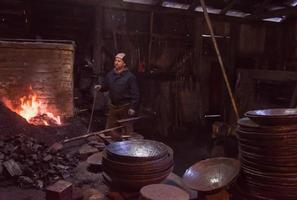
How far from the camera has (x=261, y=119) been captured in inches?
157

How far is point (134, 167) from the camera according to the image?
384 centimetres

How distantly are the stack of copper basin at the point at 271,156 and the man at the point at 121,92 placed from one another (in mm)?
4353

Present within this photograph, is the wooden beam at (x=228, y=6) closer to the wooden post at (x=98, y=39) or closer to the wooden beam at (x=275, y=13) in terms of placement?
the wooden beam at (x=275, y=13)

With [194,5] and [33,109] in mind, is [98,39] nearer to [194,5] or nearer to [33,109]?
[33,109]

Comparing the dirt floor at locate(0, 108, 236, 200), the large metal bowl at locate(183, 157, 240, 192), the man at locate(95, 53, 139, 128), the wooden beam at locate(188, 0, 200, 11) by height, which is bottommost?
the dirt floor at locate(0, 108, 236, 200)

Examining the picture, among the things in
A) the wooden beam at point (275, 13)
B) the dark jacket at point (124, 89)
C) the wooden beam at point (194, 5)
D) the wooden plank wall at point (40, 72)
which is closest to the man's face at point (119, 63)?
the dark jacket at point (124, 89)

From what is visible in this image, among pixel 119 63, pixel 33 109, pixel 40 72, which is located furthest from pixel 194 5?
pixel 33 109

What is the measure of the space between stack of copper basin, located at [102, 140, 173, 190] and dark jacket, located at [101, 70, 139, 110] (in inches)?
159

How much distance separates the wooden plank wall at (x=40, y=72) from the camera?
6.96m

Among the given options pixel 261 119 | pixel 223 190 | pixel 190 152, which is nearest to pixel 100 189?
pixel 223 190

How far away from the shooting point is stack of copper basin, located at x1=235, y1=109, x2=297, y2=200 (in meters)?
3.82

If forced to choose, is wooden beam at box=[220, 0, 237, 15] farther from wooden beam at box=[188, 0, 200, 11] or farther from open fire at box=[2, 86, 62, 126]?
open fire at box=[2, 86, 62, 126]

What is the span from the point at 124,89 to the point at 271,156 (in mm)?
4856

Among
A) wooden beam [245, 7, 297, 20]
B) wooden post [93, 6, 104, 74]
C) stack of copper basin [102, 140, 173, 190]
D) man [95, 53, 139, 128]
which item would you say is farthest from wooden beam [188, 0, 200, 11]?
stack of copper basin [102, 140, 173, 190]
